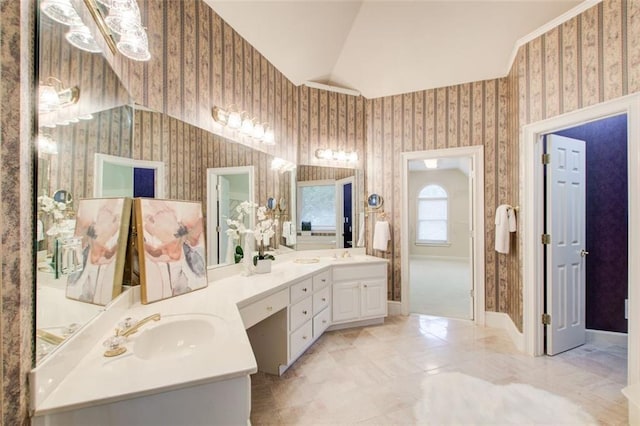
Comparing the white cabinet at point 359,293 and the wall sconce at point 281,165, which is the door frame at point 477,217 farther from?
the wall sconce at point 281,165

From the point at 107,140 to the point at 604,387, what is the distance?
11.5 ft

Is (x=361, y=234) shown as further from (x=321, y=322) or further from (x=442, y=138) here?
(x=442, y=138)

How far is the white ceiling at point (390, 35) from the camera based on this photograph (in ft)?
7.61

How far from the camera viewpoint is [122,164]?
56.9 inches

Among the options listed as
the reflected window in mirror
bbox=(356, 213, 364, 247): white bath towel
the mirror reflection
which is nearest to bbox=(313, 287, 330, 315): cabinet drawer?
the mirror reflection

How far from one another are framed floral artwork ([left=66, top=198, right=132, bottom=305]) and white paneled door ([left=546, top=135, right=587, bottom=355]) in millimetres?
3232

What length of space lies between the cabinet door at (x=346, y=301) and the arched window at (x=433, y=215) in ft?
17.7

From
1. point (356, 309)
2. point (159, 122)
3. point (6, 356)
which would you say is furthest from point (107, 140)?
point (356, 309)

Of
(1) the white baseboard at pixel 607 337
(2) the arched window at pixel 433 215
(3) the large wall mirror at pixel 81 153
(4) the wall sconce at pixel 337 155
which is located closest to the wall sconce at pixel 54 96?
(3) the large wall mirror at pixel 81 153

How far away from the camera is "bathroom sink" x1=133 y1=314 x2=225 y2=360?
1.27 m

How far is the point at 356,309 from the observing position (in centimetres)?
316

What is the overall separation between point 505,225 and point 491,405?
1735mm

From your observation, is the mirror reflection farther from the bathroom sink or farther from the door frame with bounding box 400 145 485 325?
the bathroom sink

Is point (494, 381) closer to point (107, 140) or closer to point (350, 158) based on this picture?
point (350, 158)
